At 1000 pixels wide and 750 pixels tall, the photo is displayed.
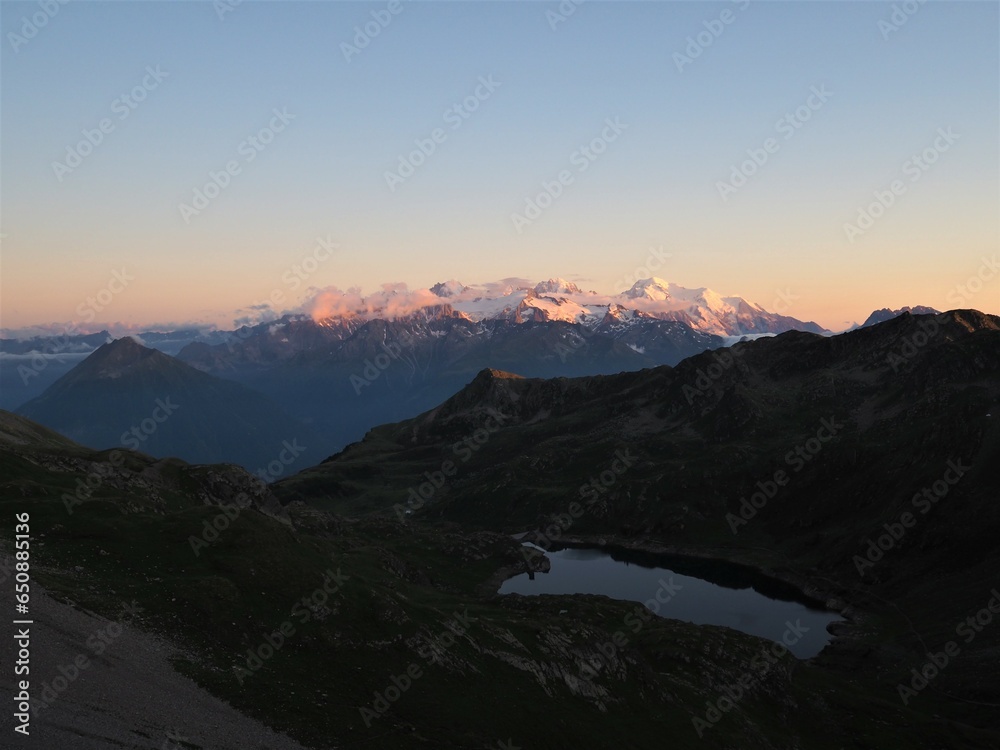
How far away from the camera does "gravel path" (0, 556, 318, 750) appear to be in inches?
2037

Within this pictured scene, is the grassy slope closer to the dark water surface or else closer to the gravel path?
the gravel path

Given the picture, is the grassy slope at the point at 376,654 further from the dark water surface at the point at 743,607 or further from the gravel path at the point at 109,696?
the dark water surface at the point at 743,607

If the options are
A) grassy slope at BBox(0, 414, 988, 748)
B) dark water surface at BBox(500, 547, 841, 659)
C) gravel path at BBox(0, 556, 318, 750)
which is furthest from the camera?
dark water surface at BBox(500, 547, 841, 659)

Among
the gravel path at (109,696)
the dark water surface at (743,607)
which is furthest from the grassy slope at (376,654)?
the dark water surface at (743,607)

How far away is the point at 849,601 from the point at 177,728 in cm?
16644

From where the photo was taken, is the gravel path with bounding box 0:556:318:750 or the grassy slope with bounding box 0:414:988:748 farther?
the grassy slope with bounding box 0:414:988:748

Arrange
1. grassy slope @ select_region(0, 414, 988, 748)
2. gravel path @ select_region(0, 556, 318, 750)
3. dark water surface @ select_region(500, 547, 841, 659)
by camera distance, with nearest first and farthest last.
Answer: gravel path @ select_region(0, 556, 318, 750) < grassy slope @ select_region(0, 414, 988, 748) < dark water surface @ select_region(500, 547, 841, 659)

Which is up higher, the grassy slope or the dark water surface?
the dark water surface

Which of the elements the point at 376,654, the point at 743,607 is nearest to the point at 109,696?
the point at 376,654

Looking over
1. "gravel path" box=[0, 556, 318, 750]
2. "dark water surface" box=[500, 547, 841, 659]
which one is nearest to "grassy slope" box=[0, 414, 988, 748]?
"gravel path" box=[0, 556, 318, 750]

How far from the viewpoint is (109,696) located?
57.2 meters

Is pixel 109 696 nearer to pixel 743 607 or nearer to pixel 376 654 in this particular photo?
pixel 376 654

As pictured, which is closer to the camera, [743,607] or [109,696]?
[109,696]

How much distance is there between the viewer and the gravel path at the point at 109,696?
170 feet
